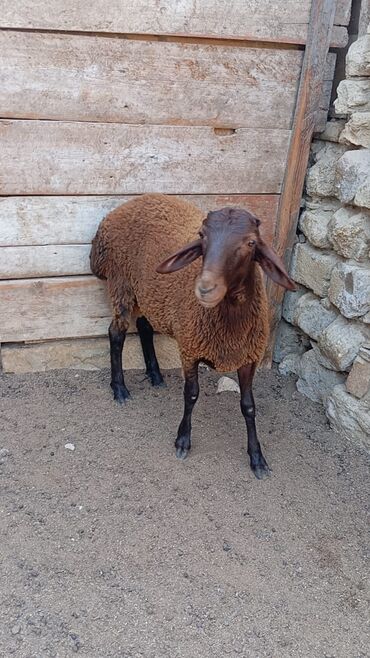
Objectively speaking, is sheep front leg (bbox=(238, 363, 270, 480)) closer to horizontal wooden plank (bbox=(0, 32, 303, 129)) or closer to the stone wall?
the stone wall

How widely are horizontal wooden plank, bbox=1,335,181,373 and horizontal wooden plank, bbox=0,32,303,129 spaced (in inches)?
58.9

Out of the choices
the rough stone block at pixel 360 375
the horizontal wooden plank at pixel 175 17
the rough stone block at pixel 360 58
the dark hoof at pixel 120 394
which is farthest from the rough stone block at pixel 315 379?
the horizontal wooden plank at pixel 175 17

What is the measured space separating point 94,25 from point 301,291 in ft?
7.01

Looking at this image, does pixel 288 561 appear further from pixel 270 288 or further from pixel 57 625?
pixel 270 288

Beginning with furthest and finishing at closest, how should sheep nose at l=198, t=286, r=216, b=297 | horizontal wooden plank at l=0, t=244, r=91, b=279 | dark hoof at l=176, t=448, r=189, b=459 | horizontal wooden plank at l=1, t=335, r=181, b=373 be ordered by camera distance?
horizontal wooden plank at l=1, t=335, r=181, b=373, horizontal wooden plank at l=0, t=244, r=91, b=279, dark hoof at l=176, t=448, r=189, b=459, sheep nose at l=198, t=286, r=216, b=297

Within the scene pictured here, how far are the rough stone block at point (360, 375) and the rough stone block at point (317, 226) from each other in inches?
31.3

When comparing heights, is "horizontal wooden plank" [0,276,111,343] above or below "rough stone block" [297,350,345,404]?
above

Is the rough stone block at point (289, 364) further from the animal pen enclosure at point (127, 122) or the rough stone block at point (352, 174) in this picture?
the rough stone block at point (352, 174)

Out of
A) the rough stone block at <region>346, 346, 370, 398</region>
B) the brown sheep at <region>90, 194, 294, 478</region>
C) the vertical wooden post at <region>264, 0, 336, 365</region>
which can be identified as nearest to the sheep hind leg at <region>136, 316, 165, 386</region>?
the brown sheep at <region>90, 194, 294, 478</region>

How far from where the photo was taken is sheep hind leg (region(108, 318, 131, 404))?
4242 mm

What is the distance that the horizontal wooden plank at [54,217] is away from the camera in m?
3.95

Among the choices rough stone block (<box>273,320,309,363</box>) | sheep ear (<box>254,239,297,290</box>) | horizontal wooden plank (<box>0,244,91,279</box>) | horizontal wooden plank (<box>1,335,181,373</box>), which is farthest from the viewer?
rough stone block (<box>273,320,309,363</box>)

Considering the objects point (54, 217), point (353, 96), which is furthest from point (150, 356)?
point (353, 96)

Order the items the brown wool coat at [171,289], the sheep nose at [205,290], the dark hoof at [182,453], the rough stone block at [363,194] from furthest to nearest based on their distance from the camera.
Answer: the dark hoof at [182,453] < the rough stone block at [363,194] < the brown wool coat at [171,289] < the sheep nose at [205,290]
